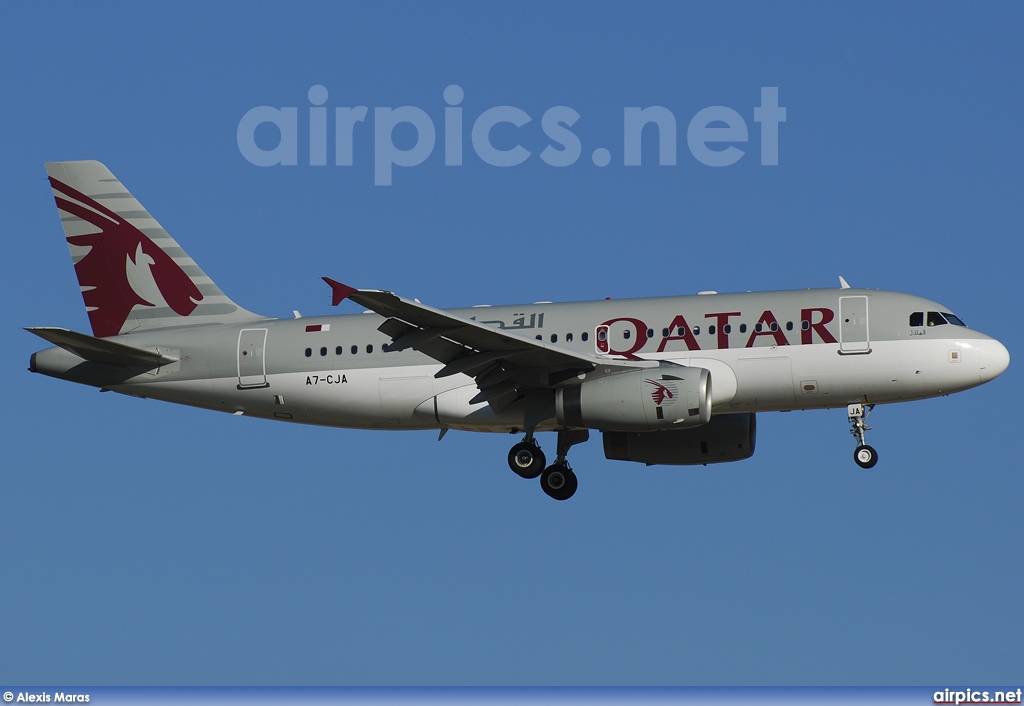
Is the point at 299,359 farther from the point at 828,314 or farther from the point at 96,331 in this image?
the point at 828,314

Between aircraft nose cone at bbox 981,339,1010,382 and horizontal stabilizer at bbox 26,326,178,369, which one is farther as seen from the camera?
horizontal stabilizer at bbox 26,326,178,369

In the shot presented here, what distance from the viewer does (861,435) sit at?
3938 cm

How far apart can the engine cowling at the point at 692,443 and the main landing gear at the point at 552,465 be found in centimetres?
102

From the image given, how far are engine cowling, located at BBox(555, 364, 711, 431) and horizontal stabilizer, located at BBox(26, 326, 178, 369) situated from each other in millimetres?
11193

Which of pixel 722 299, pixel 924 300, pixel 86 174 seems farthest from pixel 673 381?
pixel 86 174

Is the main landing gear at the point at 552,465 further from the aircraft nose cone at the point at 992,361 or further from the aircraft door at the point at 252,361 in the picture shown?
the aircraft nose cone at the point at 992,361

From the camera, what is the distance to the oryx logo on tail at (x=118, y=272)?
44.4 meters

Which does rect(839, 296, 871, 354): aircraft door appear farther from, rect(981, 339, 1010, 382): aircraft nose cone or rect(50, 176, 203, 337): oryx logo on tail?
rect(50, 176, 203, 337): oryx logo on tail

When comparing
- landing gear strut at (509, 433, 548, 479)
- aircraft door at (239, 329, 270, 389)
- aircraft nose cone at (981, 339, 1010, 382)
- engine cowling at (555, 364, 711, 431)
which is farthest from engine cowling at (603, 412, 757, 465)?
aircraft door at (239, 329, 270, 389)

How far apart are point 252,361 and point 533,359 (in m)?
8.12

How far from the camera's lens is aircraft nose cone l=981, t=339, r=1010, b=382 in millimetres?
38469

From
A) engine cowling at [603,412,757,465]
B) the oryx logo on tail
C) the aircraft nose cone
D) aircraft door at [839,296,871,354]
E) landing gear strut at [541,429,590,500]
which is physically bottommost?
landing gear strut at [541,429,590,500]

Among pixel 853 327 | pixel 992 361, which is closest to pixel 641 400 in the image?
pixel 853 327

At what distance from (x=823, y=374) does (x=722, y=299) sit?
10.4ft
